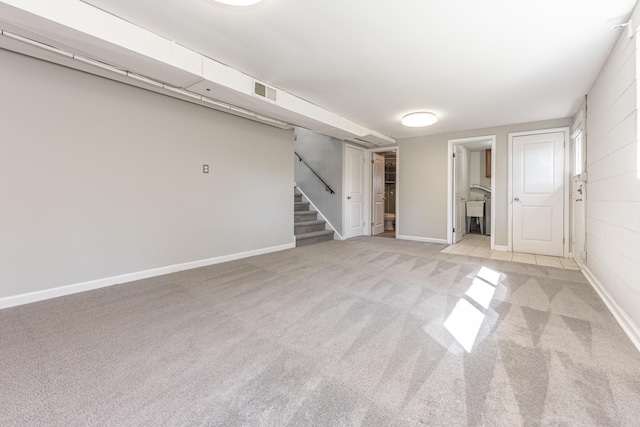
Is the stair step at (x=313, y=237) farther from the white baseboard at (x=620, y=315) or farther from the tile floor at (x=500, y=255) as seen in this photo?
the white baseboard at (x=620, y=315)

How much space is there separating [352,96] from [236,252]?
2.86 meters

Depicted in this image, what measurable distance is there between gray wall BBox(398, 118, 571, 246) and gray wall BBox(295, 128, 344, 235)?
1.45 metres

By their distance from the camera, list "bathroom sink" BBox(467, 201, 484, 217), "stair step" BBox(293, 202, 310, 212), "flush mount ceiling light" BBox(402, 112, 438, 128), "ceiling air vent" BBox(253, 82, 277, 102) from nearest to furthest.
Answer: "ceiling air vent" BBox(253, 82, 277, 102) < "flush mount ceiling light" BBox(402, 112, 438, 128) < "stair step" BBox(293, 202, 310, 212) < "bathroom sink" BBox(467, 201, 484, 217)

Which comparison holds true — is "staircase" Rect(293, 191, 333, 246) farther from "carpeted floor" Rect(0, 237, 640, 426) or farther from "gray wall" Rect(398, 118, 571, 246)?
"carpeted floor" Rect(0, 237, 640, 426)

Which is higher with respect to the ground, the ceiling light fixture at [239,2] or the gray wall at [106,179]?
the ceiling light fixture at [239,2]

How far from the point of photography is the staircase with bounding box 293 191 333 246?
5.55 metres

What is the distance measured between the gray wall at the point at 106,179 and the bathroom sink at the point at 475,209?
5608 millimetres

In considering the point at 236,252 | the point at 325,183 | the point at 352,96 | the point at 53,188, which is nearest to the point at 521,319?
the point at 352,96

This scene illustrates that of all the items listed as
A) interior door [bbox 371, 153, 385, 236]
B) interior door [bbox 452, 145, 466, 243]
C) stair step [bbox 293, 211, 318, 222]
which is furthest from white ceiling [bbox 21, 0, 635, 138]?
interior door [bbox 371, 153, 385, 236]


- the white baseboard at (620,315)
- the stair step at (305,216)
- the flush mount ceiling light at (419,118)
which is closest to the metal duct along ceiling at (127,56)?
the flush mount ceiling light at (419,118)

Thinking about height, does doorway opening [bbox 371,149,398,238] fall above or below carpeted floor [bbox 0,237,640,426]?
above

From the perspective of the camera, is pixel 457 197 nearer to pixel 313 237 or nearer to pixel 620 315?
pixel 313 237

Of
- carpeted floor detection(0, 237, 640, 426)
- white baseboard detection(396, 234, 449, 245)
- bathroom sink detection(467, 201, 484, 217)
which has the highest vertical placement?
bathroom sink detection(467, 201, 484, 217)

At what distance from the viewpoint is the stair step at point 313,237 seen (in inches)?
214
